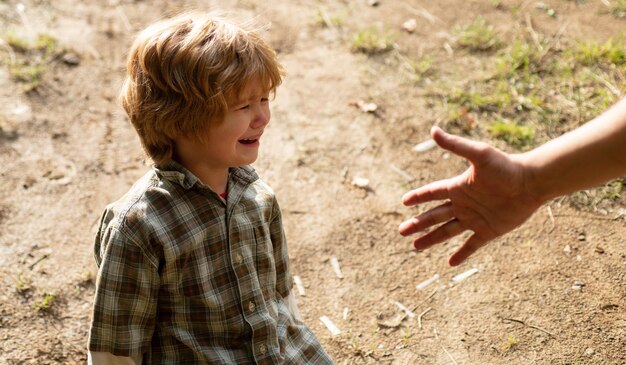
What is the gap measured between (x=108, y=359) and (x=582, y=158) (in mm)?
1794

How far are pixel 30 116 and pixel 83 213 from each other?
1.09m

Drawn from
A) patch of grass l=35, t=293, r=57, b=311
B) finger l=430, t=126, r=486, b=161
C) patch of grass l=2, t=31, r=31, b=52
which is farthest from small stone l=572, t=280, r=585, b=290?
patch of grass l=2, t=31, r=31, b=52

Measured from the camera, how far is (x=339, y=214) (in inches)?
165

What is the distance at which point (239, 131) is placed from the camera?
2.54 meters

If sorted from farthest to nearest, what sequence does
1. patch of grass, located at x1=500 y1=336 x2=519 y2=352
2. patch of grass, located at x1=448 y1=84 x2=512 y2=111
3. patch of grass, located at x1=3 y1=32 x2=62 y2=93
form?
patch of grass, located at x1=3 y1=32 x2=62 y2=93, patch of grass, located at x1=448 y1=84 x2=512 y2=111, patch of grass, located at x1=500 y1=336 x2=519 y2=352

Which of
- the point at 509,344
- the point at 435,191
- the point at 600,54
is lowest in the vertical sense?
the point at 509,344

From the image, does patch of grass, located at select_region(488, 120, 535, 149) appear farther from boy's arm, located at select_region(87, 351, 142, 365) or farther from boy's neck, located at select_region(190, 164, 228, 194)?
boy's arm, located at select_region(87, 351, 142, 365)

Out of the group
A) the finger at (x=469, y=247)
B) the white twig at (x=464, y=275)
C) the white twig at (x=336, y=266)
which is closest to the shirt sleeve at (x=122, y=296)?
the finger at (x=469, y=247)

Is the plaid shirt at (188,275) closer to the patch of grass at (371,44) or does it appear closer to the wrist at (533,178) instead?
the wrist at (533,178)

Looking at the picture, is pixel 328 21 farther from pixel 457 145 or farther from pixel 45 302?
pixel 457 145

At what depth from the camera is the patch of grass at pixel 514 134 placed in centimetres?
446

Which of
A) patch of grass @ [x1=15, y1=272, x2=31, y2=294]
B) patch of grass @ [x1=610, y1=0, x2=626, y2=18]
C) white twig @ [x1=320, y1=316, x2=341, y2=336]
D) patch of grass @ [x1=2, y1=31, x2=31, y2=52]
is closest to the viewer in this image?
white twig @ [x1=320, y1=316, x2=341, y2=336]

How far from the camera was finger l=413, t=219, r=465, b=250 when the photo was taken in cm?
272

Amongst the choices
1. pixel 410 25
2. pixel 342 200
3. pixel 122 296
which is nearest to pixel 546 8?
pixel 410 25
